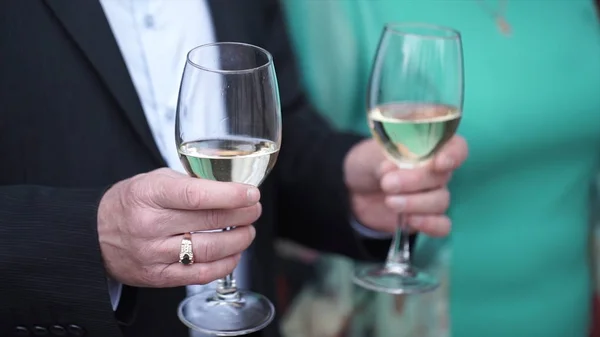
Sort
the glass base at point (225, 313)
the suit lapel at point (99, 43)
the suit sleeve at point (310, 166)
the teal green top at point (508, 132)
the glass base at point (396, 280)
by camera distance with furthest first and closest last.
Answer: the teal green top at point (508, 132)
the suit sleeve at point (310, 166)
the glass base at point (396, 280)
the suit lapel at point (99, 43)
the glass base at point (225, 313)

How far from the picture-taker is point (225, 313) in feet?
3.87

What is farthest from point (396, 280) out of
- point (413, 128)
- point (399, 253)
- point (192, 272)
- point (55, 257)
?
point (55, 257)

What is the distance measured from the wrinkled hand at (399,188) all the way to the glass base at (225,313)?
0.31m

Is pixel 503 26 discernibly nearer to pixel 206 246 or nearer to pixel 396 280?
pixel 396 280

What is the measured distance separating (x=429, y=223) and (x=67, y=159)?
2.03 ft

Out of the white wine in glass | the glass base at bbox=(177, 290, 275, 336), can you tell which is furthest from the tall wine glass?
the glass base at bbox=(177, 290, 275, 336)

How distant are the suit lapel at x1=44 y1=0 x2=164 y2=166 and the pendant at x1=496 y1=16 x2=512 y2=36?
0.92m

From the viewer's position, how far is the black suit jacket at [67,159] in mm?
1159

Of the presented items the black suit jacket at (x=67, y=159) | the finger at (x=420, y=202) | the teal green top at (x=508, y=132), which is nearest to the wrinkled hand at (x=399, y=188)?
the finger at (x=420, y=202)

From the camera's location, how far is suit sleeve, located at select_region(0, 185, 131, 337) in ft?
3.75


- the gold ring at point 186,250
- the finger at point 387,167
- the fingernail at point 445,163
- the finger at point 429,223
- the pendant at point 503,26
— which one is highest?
the pendant at point 503,26

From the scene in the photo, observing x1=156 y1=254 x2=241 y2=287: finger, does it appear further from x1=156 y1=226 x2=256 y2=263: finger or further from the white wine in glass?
the white wine in glass

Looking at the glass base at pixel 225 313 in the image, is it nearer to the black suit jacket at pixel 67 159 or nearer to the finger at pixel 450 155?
the black suit jacket at pixel 67 159

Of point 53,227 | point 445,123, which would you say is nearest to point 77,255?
point 53,227
